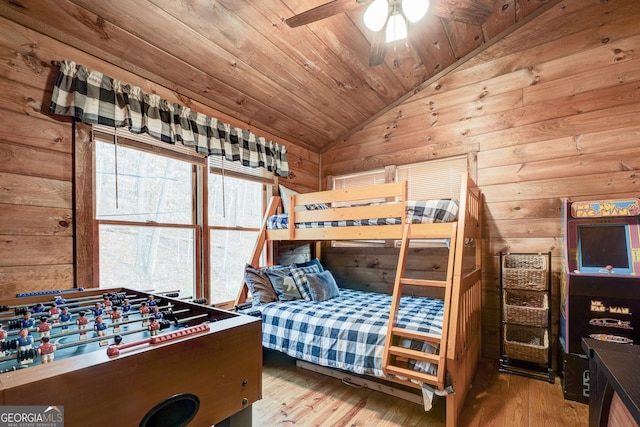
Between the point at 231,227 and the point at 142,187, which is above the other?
the point at 142,187

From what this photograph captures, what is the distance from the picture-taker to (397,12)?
1.68m

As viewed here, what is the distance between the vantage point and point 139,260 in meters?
2.36

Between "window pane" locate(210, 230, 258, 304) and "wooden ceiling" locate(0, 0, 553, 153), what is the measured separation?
1227 millimetres

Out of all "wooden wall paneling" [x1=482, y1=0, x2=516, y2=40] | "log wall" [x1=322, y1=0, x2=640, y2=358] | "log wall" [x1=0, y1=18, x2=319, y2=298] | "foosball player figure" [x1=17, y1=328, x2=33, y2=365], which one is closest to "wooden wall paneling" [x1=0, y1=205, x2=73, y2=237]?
"log wall" [x1=0, y1=18, x2=319, y2=298]

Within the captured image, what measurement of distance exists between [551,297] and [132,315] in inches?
124

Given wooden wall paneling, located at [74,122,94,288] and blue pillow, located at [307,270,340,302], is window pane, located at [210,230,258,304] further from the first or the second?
wooden wall paneling, located at [74,122,94,288]

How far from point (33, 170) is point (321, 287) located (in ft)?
7.59

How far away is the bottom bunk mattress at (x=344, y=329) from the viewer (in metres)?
1.96

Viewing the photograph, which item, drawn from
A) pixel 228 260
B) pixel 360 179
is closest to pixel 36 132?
pixel 228 260

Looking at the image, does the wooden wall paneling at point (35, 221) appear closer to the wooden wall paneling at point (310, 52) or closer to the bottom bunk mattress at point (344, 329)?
the bottom bunk mattress at point (344, 329)

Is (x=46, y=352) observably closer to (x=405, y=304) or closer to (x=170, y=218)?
(x=170, y=218)

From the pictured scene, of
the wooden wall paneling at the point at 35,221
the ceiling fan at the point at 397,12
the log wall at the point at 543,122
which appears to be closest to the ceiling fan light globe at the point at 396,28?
the ceiling fan at the point at 397,12

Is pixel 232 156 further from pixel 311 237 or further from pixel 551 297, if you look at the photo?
pixel 551 297

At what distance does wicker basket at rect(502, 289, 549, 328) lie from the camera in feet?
7.95
